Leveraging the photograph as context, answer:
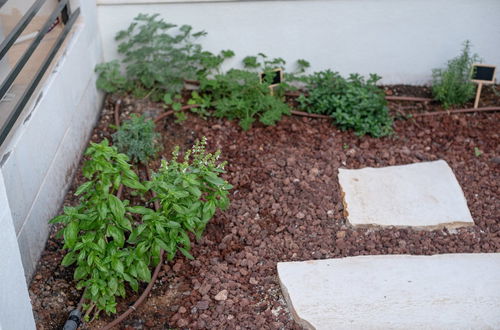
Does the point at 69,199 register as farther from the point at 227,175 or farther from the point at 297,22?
the point at 297,22

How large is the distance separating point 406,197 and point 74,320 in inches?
87.6

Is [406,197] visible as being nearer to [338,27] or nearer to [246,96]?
[246,96]

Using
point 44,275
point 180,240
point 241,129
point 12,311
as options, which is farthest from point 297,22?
point 12,311

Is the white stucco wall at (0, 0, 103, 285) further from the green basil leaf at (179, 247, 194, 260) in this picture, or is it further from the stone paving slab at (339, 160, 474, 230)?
the stone paving slab at (339, 160, 474, 230)

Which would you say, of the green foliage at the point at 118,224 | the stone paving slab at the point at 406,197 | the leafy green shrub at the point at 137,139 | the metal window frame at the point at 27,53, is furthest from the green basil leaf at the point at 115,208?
the stone paving slab at the point at 406,197

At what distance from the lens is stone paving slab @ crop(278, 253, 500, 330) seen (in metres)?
3.47

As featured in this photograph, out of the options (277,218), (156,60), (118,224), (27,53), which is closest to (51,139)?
(27,53)

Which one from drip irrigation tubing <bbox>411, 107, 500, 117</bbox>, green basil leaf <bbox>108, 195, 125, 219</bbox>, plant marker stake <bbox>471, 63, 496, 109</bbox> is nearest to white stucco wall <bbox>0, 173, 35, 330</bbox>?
green basil leaf <bbox>108, 195, 125, 219</bbox>

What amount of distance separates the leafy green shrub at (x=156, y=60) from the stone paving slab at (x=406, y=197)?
1.56m

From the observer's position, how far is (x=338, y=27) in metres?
5.47

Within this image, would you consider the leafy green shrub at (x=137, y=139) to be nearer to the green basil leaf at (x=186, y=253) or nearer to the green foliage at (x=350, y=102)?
the green basil leaf at (x=186, y=253)

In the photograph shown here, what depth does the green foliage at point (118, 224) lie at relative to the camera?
11.6ft

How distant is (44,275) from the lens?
13.0 ft

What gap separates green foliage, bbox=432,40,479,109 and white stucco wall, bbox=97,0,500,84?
0.17 metres
